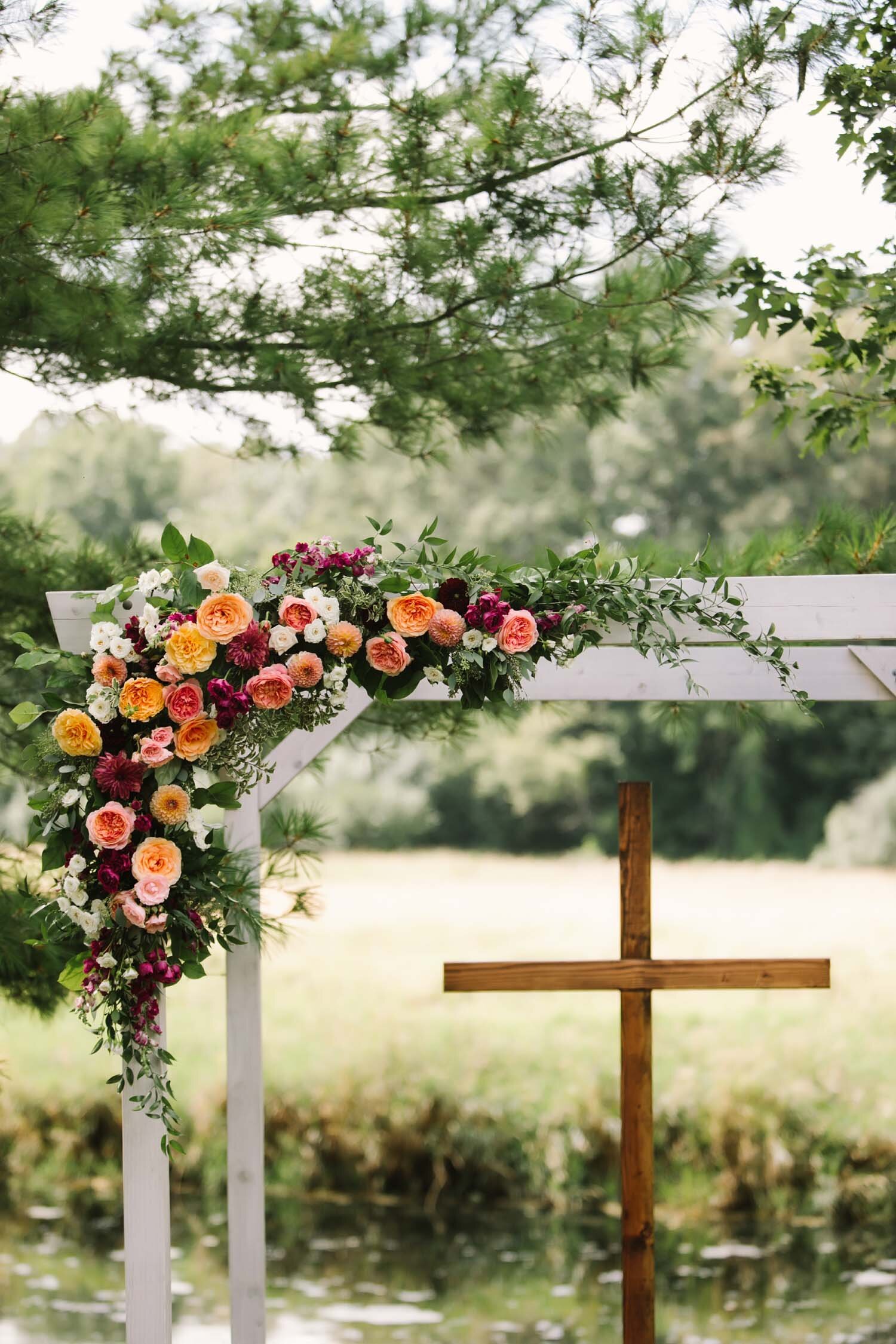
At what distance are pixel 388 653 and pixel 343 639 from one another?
0.07 meters

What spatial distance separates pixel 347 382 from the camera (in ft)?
9.55

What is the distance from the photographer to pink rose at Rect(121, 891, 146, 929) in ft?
5.29

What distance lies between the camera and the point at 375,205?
2.79 meters

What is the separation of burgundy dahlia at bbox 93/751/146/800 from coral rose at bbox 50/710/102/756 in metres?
0.03

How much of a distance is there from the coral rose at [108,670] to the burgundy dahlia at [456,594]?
47 centimetres

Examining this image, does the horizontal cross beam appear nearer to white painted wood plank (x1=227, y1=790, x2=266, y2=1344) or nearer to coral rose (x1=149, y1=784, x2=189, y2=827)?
white painted wood plank (x1=227, y1=790, x2=266, y2=1344)

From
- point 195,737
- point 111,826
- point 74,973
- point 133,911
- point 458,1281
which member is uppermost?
point 195,737

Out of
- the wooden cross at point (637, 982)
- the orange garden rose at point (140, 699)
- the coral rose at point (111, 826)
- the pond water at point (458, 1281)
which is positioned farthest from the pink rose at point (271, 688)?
the pond water at point (458, 1281)

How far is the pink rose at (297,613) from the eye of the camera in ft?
5.56

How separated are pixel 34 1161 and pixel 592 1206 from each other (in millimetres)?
2178

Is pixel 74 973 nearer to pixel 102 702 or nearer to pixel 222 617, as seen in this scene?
pixel 102 702

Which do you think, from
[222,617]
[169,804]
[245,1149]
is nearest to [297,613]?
[222,617]

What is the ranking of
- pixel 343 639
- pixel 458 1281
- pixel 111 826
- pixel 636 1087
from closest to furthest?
1. pixel 111 826
2. pixel 343 639
3. pixel 636 1087
4. pixel 458 1281

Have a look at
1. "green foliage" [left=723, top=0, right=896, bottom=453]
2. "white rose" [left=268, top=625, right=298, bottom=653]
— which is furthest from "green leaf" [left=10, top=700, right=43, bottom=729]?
"green foliage" [left=723, top=0, right=896, bottom=453]
